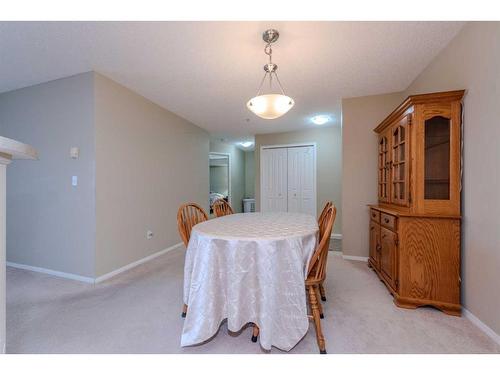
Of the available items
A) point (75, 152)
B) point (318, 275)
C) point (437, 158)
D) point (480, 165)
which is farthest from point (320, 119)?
point (75, 152)

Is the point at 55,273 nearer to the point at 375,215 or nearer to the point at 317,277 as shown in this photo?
the point at 317,277

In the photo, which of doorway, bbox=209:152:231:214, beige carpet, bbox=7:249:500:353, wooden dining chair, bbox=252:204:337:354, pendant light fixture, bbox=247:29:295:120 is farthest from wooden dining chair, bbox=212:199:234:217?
doorway, bbox=209:152:231:214

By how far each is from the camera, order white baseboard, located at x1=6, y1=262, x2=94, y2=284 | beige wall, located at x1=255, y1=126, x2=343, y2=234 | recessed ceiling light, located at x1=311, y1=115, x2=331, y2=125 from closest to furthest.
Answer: white baseboard, located at x1=6, y1=262, x2=94, y2=284, recessed ceiling light, located at x1=311, y1=115, x2=331, y2=125, beige wall, located at x1=255, y1=126, x2=343, y2=234

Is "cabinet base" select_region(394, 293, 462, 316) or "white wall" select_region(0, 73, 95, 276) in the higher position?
"white wall" select_region(0, 73, 95, 276)

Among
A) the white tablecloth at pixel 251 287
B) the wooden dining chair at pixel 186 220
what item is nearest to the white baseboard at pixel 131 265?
the wooden dining chair at pixel 186 220

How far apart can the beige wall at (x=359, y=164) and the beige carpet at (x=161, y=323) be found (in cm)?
84

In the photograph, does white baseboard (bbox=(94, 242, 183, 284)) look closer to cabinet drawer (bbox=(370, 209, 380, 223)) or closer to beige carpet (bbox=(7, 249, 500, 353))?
beige carpet (bbox=(7, 249, 500, 353))

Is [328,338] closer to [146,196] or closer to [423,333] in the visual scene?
[423,333]

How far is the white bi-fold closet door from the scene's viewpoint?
5012mm

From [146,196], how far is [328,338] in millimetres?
2750

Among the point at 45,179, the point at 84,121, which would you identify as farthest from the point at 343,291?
the point at 45,179

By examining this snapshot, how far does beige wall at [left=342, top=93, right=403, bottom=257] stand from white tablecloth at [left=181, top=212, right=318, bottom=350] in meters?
2.05

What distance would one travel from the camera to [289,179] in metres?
5.18

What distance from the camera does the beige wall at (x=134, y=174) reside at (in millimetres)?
2535
